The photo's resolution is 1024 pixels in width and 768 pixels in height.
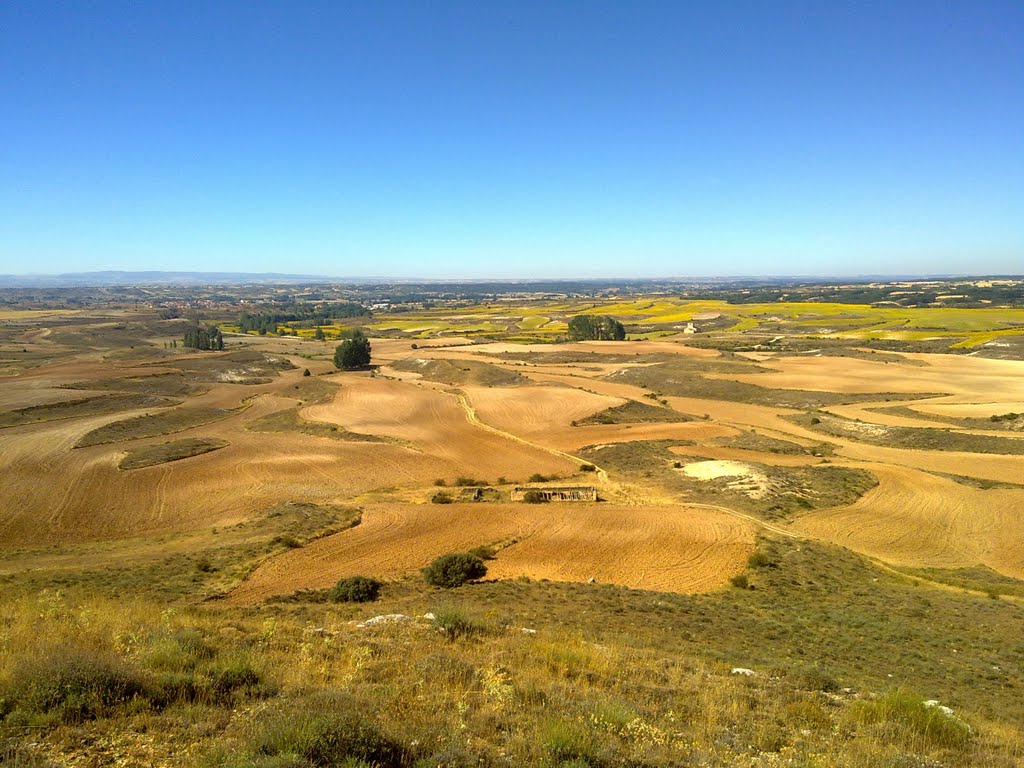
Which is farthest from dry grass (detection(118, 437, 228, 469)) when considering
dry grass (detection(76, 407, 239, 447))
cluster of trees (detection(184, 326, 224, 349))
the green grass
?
cluster of trees (detection(184, 326, 224, 349))

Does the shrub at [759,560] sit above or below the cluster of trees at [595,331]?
below

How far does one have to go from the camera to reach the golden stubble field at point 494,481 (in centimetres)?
2330

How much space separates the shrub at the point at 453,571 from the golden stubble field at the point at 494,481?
852mm

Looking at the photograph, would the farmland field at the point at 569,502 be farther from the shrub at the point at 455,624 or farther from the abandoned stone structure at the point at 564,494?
the shrub at the point at 455,624

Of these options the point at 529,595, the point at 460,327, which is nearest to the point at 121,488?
the point at 529,595

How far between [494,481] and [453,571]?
1517 centimetres

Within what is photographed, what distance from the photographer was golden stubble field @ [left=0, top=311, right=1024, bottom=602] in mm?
23297

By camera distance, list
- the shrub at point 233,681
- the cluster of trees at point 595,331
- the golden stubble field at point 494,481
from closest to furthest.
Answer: the shrub at point 233,681 → the golden stubble field at point 494,481 → the cluster of trees at point 595,331

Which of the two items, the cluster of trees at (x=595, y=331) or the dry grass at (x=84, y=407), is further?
the cluster of trees at (x=595, y=331)

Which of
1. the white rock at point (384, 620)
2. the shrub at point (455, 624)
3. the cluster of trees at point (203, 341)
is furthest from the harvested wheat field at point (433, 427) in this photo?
the cluster of trees at point (203, 341)

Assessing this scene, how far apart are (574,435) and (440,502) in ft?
62.2

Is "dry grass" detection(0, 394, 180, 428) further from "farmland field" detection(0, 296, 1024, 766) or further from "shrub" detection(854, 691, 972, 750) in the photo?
"shrub" detection(854, 691, 972, 750)

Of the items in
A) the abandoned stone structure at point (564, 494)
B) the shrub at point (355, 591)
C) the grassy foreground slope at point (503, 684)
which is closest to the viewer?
the grassy foreground slope at point (503, 684)

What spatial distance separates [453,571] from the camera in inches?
798
